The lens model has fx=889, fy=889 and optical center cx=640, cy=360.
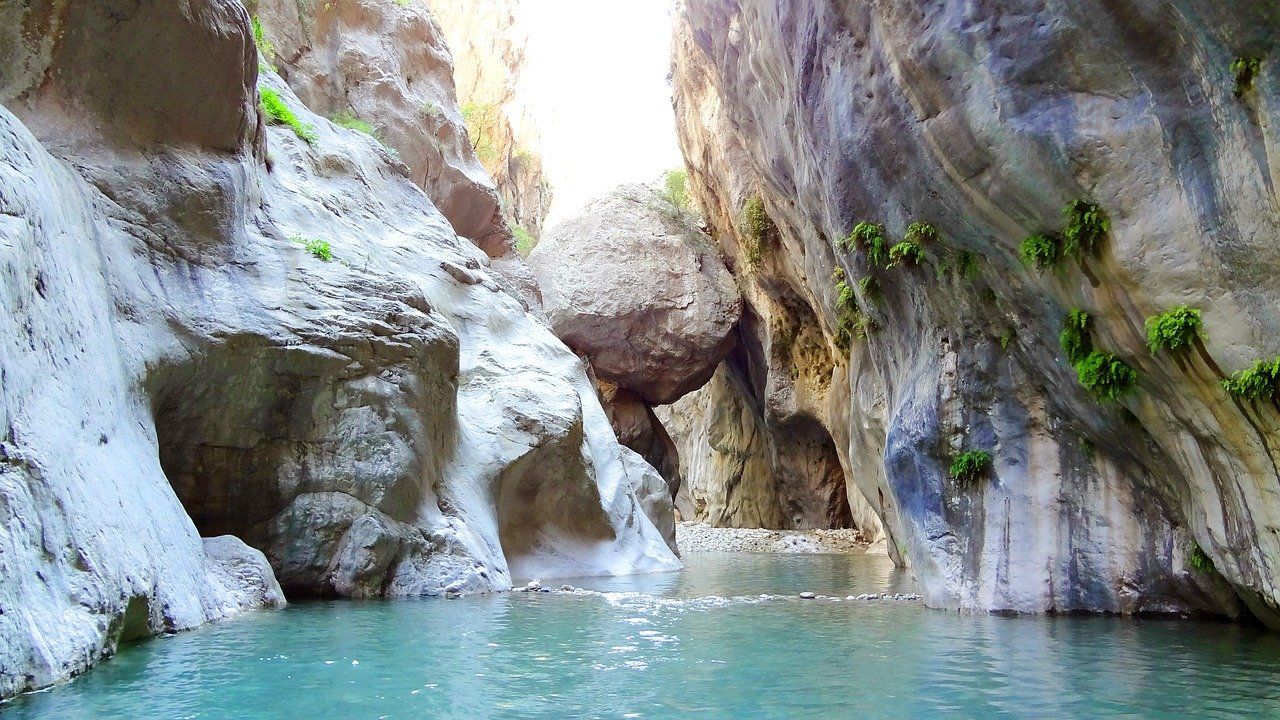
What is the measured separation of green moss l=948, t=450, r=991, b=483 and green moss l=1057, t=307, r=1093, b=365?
201 cm

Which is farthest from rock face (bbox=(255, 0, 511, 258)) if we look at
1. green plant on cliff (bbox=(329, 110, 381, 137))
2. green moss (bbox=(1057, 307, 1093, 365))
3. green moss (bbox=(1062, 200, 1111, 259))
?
green moss (bbox=(1057, 307, 1093, 365))

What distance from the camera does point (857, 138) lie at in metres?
11.7

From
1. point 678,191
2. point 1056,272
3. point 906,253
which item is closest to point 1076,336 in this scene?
point 1056,272

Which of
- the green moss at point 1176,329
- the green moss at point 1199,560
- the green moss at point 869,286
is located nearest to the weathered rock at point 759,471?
the green moss at point 869,286

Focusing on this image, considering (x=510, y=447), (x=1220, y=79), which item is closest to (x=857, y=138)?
(x=1220, y=79)

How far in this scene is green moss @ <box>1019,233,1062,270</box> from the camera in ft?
31.1

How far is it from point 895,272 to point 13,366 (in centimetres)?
1053

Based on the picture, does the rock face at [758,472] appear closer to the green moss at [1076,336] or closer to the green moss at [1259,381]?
the green moss at [1076,336]

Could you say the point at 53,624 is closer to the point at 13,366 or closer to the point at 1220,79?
the point at 13,366

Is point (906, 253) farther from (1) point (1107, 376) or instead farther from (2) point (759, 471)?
(2) point (759, 471)

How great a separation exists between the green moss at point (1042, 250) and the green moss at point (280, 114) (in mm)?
12856

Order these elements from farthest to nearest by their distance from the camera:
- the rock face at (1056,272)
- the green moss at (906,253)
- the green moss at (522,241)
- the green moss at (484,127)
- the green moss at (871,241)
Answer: the green moss at (484,127), the green moss at (522,241), the green moss at (871,241), the green moss at (906,253), the rock face at (1056,272)

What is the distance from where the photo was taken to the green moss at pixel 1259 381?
7621 mm

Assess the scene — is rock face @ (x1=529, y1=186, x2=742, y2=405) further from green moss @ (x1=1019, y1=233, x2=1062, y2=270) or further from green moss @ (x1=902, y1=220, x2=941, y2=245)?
green moss @ (x1=1019, y1=233, x2=1062, y2=270)
